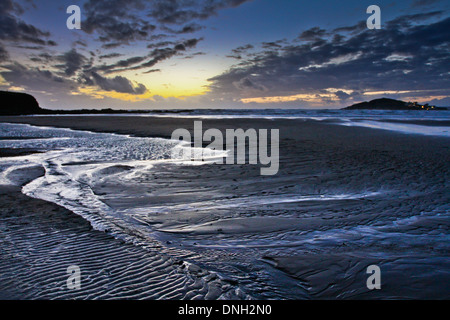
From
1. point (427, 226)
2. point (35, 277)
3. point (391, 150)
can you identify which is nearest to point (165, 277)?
point (35, 277)

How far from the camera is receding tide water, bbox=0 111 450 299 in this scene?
3572 millimetres

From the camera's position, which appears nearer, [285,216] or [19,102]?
[285,216]

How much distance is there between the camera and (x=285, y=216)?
18.3ft

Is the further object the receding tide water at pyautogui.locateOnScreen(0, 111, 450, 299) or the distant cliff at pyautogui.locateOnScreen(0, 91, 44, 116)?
the distant cliff at pyautogui.locateOnScreen(0, 91, 44, 116)

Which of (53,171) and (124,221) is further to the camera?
(53,171)

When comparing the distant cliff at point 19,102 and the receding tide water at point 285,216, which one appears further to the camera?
the distant cliff at point 19,102

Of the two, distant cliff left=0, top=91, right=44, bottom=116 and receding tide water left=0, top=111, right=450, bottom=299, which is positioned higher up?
distant cliff left=0, top=91, right=44, bottom=116

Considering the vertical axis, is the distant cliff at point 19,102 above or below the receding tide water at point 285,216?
above

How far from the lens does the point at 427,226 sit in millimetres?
4980

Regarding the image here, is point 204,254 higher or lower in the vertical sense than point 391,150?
lower

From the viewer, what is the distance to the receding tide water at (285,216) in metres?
3.57

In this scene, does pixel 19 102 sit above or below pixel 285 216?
above

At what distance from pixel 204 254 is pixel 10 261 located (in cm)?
277
